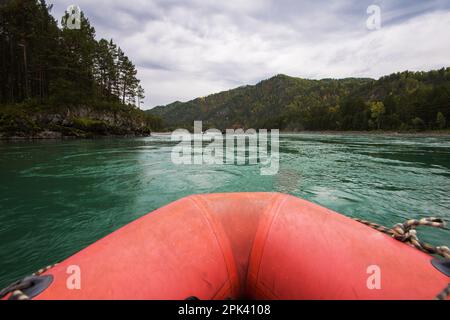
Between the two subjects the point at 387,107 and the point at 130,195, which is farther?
the point at 387,107

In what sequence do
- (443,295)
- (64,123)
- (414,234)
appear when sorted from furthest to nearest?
(64,123) < (414,234) < (443,295)

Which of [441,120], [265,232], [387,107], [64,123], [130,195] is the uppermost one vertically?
[387,107]

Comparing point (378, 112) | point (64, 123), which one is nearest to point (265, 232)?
point (64, 123)

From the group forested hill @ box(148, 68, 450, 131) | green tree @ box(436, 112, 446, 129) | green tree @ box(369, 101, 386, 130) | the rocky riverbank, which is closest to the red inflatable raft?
the rocky riverbank

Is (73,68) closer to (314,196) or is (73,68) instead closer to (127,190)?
(127,190)

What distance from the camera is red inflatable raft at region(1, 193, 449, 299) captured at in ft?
4.54

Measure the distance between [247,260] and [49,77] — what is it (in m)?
53.2

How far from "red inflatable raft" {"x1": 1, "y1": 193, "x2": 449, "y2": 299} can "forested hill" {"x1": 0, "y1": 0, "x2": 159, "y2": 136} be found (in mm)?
35675

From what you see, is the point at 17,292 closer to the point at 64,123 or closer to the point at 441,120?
the point at 64,123

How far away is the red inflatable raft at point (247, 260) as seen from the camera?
1385 millimetres

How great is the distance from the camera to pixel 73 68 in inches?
1596

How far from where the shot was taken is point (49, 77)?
4019 centimetres

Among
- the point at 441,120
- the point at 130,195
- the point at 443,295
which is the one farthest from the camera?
the point at 441,120
